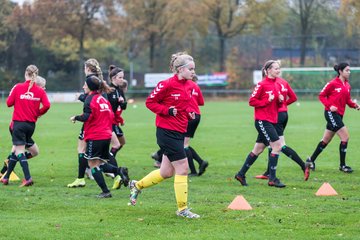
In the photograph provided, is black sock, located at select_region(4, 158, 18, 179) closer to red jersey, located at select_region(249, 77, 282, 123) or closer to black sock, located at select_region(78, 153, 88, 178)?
black sock, located at select_region(78, 153, 88, 178)

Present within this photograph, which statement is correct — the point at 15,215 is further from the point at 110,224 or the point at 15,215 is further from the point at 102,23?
the point at 102,23

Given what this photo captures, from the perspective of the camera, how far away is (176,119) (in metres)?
9.16

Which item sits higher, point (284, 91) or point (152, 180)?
point (284, 91)

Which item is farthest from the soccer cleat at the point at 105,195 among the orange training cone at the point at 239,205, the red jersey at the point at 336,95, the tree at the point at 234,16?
the tree at the point at 234,16

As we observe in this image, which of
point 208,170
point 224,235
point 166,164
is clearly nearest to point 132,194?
point 166,164

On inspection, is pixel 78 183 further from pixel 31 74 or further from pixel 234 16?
pixel 234 16

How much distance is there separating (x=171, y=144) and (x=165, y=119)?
32cm

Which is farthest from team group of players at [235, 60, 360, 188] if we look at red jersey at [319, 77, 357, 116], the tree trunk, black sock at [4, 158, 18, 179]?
the tree trunk

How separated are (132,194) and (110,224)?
109 centimetres

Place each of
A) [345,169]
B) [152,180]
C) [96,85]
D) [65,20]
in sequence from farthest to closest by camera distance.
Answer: [65,20], [345,169], [96,85], [152,180]

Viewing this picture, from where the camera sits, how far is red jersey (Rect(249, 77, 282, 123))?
1184 cm

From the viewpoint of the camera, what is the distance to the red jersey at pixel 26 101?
12.1 m

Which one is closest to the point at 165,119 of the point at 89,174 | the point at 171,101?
the point at 171,101

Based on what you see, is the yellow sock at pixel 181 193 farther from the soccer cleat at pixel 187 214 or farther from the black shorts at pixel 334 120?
the black shorts at pixel 334 120
